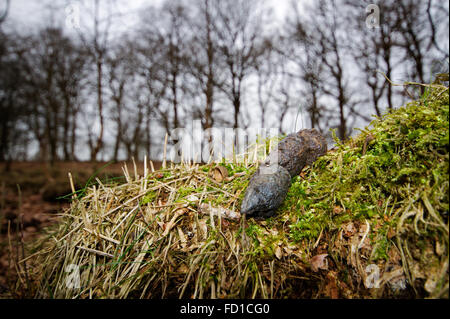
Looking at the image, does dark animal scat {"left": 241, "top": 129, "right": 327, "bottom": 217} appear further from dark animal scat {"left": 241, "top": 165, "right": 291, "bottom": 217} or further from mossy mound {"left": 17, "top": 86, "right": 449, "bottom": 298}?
mossy mound {"left": 17, "top": 86, "right": 449, "bottom": 298}

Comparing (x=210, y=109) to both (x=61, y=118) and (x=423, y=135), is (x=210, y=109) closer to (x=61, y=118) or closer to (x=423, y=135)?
(x=423, y=135)

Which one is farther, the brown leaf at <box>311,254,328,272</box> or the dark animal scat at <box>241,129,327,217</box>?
the dark animal scat at <box>241,129,327,217</box>

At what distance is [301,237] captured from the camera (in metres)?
1.08

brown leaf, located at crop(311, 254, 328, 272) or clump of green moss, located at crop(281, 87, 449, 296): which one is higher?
clump of green moss, located at crop(281, 87, 449, 296)

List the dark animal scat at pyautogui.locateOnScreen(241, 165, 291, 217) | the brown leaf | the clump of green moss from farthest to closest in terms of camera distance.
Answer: the dark animal scat at pyautogui.locateOnScreen(241, 165, 291, 217), the brown leaf, the clump of green moss

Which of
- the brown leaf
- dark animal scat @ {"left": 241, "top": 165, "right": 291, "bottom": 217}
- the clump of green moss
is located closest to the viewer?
the clump of green moss

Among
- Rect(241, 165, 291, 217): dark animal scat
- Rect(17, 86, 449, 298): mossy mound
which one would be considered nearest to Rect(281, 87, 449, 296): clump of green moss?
Rect(17, 86, 449, 298): mossy mound

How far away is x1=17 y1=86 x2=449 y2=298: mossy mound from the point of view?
33.9 inches

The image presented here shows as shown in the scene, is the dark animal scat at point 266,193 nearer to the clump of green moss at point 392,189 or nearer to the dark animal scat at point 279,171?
Result: the dark animal scat at point 279,171

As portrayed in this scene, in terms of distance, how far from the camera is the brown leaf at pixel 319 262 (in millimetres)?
963

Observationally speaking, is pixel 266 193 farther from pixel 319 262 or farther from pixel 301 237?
pixel 319 262

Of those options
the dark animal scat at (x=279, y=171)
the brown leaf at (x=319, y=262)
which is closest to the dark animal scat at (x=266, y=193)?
the dark animal scat at (x=279, y=171)

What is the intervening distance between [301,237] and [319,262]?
14 centimetres

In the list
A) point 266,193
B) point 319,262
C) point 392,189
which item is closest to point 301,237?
point 319,262
